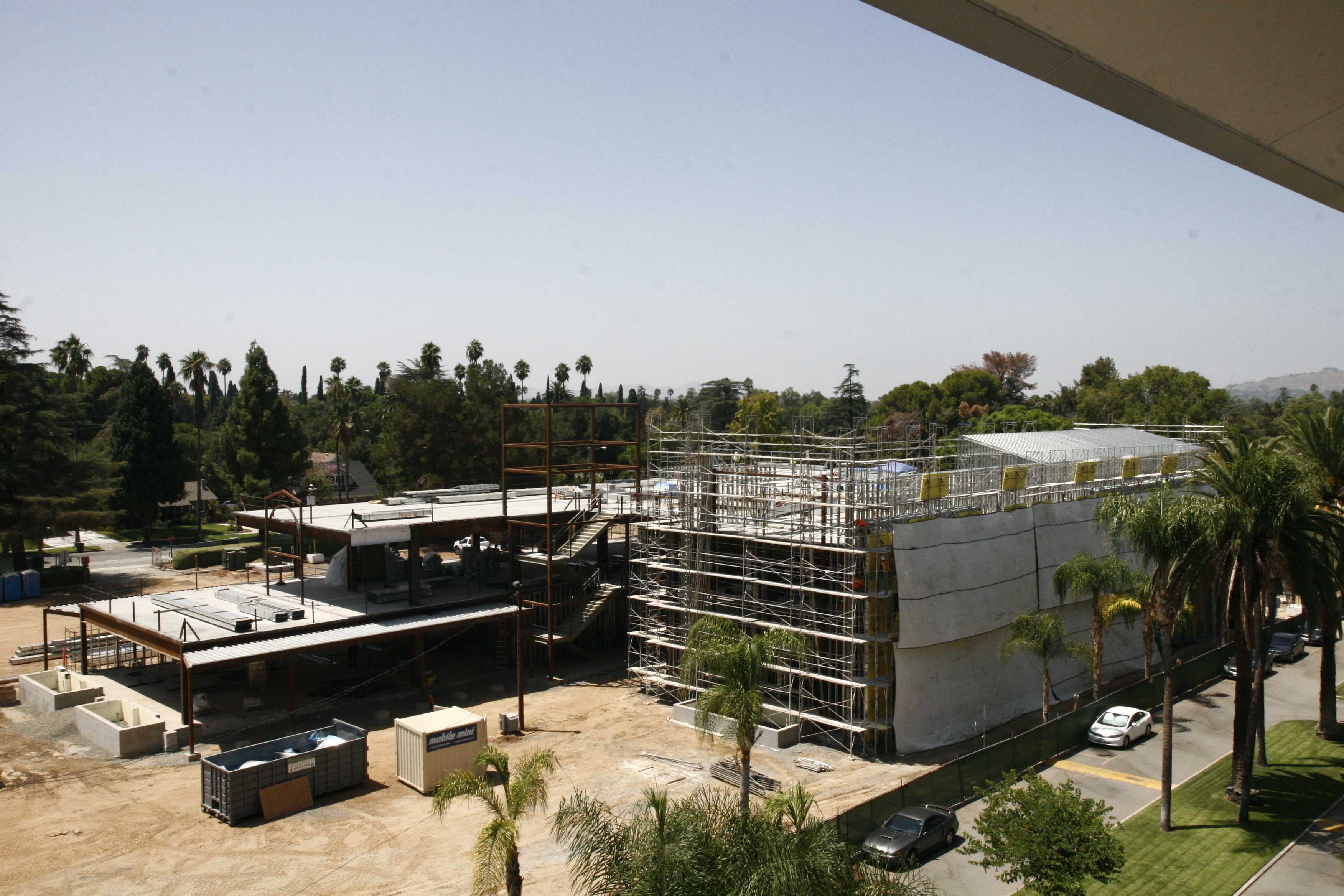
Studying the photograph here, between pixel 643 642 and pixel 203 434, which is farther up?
pixel 203 434

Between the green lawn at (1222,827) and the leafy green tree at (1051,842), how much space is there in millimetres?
2529

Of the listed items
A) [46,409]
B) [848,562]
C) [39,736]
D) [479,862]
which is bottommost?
[39,736]

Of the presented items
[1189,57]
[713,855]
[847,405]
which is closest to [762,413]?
[847,405]

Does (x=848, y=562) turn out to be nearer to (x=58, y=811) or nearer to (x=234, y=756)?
(x=234, y=756)

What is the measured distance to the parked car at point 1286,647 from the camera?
33.5 meters

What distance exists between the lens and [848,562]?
84.8 ft

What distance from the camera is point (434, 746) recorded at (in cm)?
2286

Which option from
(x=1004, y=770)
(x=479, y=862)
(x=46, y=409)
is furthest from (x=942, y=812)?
(x=46, y=409)

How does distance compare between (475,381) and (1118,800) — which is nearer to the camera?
(1118,800)

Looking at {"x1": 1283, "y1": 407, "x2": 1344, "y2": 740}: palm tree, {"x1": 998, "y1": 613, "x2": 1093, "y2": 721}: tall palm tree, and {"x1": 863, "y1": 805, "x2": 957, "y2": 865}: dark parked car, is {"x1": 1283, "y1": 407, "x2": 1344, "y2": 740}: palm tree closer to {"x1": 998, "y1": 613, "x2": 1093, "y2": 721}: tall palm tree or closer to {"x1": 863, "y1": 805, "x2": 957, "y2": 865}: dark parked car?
{"x1": 998, "y1": 613, "x2": 1093, "y2": 721}: tall palm tree

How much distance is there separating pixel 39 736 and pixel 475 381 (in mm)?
45294


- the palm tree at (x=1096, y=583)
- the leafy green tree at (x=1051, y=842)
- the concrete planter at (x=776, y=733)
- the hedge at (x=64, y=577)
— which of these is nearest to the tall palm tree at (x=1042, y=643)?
the palm tree at (x=1096, y=583)

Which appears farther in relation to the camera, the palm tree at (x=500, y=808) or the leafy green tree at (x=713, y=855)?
the palm tree at (x=500, y=808)

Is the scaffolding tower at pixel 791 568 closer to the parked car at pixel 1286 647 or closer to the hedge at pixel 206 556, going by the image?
the parked car at pixel 1286 647
